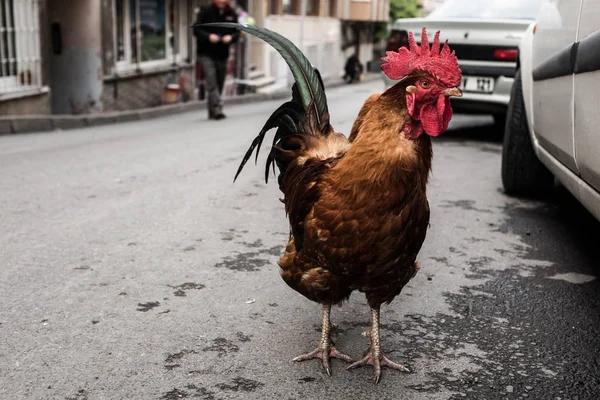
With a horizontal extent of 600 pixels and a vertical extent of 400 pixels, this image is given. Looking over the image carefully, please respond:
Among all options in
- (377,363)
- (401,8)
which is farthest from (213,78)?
(401,8)

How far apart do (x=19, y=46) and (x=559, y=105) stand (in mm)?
10443

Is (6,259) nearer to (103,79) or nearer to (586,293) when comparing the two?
(586,293)

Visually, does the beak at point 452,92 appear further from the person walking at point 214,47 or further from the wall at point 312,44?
the wall at point 312,44

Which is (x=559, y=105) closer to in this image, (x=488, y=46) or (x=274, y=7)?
(x=488, y=46)

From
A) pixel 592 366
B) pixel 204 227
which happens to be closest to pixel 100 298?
pixel 204 227

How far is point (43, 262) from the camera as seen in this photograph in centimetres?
429

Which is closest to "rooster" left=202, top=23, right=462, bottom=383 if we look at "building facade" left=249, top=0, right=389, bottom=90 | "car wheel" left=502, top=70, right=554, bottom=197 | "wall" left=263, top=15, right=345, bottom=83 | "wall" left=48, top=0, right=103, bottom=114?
"car wheel" left=502, top=70, right=554, bottom=197

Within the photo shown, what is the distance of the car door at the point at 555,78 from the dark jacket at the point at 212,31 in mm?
7830

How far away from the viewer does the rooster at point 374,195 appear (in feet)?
8.95

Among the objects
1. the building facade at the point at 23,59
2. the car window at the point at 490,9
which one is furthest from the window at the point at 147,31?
the car window at the point at 490,9

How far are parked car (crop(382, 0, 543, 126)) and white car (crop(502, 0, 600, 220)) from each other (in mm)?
2666

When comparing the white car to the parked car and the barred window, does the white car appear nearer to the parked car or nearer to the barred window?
the parked car

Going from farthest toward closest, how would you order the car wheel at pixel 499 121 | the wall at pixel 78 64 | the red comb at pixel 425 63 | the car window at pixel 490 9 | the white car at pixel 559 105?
the wall at pixel 78 64 → the car wheel at pixel 499 121 → the car window at pixel 490 9 → the white car at pixel 559 105 → the red comb at pixel 425 63

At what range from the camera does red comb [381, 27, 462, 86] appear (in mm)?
2682
